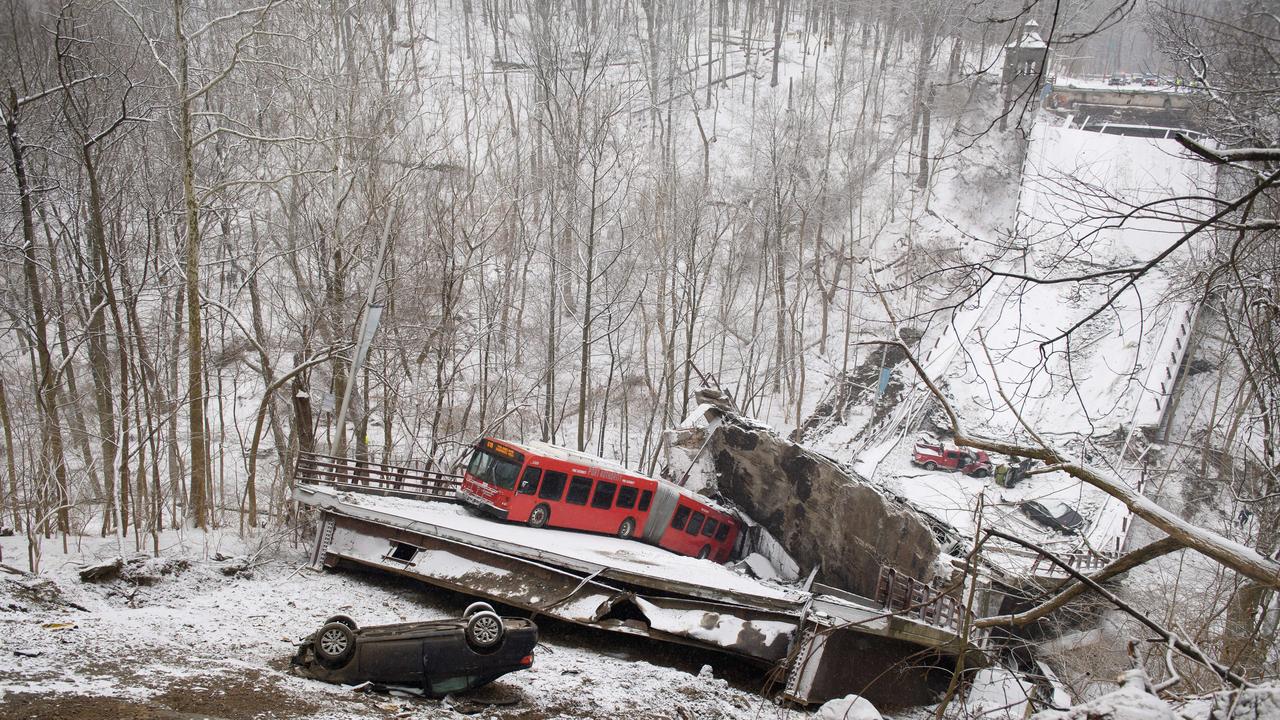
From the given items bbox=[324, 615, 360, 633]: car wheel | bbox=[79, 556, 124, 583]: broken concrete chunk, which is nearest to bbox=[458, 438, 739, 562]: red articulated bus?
bbox=[79, 556, 124, 583]: broken concrete chunk

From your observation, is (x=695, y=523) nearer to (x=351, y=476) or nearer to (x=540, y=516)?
(x=540, y=516)

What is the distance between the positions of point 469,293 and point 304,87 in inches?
Answer: 570

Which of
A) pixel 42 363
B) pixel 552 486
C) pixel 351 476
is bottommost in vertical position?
pixel 552 486

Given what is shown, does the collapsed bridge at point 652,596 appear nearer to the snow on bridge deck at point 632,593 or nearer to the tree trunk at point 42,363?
the snow on bridge deck at point 632,593

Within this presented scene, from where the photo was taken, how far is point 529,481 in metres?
14.9

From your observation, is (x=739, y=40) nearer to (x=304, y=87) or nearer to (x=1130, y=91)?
(x=1130, y=91)

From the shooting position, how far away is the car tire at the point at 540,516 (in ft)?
49.4

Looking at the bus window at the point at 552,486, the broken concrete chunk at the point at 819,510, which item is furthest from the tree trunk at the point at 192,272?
the broken concrete chunk at the point at 819,510

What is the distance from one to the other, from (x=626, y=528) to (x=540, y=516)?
86.3 inches

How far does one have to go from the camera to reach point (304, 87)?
2141 centimetres

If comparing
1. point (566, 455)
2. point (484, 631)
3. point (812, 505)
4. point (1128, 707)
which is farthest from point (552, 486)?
point (1128, 707)

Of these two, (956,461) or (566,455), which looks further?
(956,461)

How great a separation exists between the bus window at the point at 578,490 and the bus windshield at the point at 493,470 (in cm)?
126

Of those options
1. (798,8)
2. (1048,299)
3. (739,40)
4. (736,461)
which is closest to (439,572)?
(736,461)
